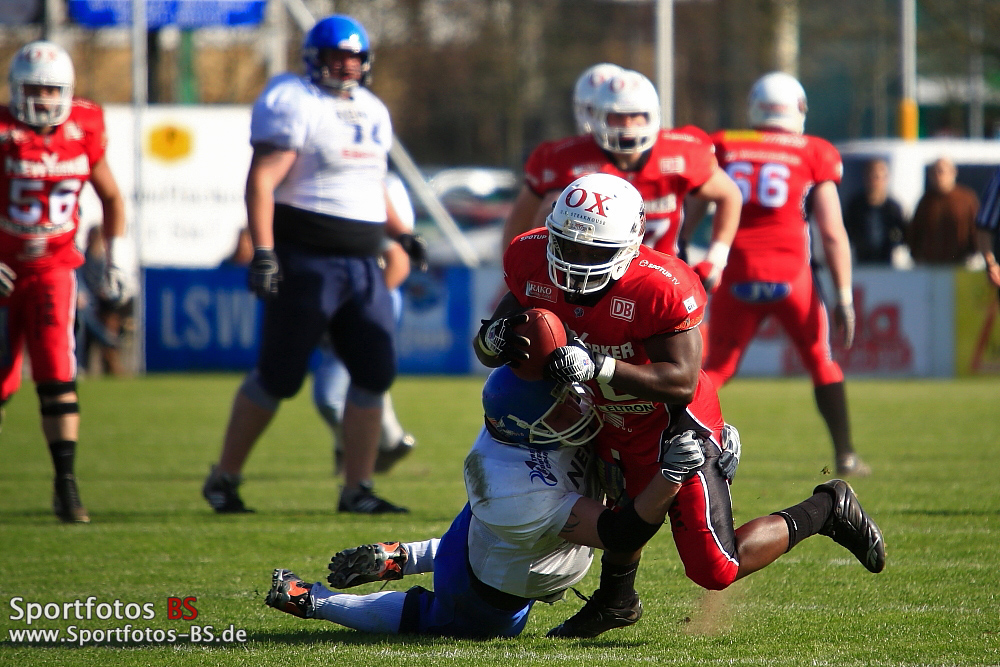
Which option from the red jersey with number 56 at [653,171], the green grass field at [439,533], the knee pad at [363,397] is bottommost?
the green grass field at [439,533]

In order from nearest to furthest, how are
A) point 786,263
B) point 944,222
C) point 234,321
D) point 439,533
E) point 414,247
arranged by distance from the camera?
point 439,533 → point 414,247 → point 786,263 → point 944,222 → point 234,321

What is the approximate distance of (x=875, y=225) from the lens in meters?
12.7

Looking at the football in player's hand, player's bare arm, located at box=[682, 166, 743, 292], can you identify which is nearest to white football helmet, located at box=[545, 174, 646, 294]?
the football in player's hand

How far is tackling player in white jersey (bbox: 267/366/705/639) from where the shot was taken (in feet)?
12.5

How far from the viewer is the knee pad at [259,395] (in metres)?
5.82

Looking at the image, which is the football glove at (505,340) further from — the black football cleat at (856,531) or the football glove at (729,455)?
the black football cleat at (856,531)

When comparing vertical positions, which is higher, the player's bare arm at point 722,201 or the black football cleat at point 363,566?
the player's bare arm at point 722,201

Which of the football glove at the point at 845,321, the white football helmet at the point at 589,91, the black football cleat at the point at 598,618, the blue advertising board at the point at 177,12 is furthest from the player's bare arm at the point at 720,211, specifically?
the blue advertising board at the point at 177,12

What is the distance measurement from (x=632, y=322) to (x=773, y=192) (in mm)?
3161

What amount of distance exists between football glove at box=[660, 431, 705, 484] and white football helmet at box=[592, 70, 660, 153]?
2.32 metres

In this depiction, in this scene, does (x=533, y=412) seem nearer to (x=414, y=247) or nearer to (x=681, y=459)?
(x=681, y=459)

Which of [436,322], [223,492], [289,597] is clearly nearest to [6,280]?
[223,492]

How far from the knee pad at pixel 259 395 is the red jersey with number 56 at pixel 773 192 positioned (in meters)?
2.38

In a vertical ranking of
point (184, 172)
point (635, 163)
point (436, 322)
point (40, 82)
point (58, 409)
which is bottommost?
point (58, 409)
